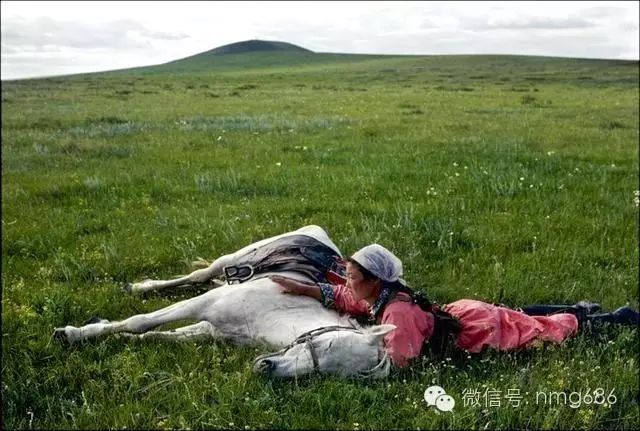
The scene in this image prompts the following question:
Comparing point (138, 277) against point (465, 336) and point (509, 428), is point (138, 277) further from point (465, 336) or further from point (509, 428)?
point (509, 428)

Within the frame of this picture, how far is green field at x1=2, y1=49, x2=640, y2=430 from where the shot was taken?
4.48m

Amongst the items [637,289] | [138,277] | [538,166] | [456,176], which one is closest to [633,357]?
[637,289]

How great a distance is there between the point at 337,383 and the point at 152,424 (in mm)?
1265

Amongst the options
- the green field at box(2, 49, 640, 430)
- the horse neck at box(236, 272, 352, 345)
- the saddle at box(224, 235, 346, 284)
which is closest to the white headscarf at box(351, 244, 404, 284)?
the horse neck at box(236, 272, 352, 345)

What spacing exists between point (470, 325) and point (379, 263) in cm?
102

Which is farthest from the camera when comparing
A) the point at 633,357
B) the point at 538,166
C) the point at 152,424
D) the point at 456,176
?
the point at 538,166

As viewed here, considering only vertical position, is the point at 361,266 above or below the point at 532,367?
above

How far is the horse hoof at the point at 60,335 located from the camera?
5.41 m

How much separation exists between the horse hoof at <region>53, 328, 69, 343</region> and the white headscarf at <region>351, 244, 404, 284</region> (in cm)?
251

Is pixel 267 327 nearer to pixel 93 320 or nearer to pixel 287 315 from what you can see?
pixel 287 315

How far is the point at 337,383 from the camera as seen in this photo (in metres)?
4.56

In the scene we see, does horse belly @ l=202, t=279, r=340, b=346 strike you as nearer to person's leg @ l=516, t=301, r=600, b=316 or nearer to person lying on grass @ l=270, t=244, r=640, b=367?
person lying on grass @ l=270, t=244, r=640, b=367

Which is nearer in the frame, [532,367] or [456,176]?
[532,367]

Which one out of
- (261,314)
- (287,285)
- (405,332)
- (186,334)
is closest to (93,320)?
(186,334)
